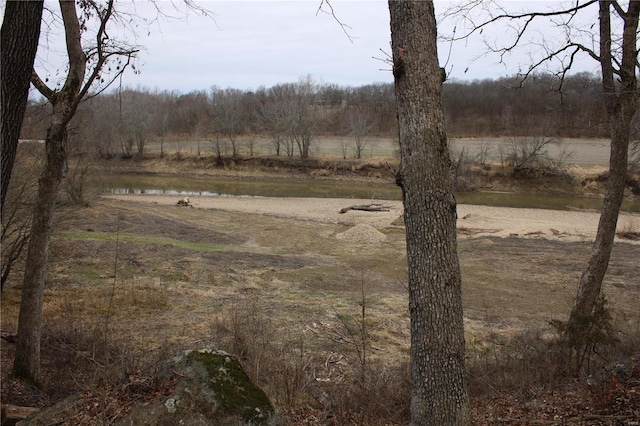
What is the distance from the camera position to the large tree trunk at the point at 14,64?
4320mm

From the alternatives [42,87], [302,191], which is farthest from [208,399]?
[302,191]

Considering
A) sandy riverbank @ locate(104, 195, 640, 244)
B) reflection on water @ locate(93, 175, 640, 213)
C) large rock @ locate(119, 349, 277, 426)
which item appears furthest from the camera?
reflection on water @ locate(93, 175, 640, 213)

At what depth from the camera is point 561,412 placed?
18.6 ft

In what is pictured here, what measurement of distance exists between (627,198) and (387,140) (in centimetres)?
3591

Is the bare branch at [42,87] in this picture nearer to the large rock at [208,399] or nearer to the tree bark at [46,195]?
the tree bark at [46,195]

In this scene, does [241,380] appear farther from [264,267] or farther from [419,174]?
[264,267]

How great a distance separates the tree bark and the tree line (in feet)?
103

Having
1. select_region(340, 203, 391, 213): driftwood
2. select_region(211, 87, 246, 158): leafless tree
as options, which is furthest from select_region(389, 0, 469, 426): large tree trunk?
select_region(211, 87, 246, 158): leafless tree

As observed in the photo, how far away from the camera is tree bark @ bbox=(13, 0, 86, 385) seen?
277 inches

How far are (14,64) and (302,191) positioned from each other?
43.3 meters

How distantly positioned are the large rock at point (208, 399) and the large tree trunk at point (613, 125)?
220 inches

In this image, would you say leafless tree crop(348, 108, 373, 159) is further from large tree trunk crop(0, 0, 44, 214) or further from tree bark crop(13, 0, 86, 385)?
large tree trunk crop(0, 0, 44, 214)

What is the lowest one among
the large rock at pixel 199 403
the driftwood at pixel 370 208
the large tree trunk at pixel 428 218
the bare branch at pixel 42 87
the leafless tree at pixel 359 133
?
the driftwood at pixel 370 208

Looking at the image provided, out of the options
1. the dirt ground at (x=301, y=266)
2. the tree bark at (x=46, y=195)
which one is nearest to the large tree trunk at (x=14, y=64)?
the tree bark at (x=46, y=195)
